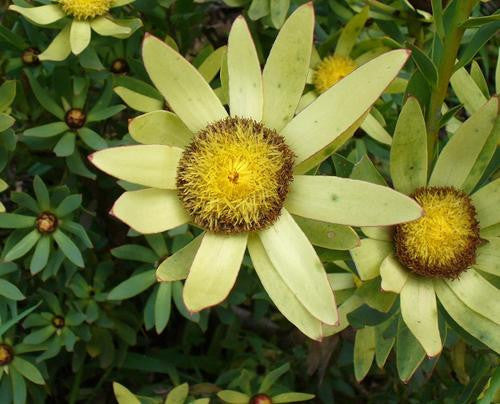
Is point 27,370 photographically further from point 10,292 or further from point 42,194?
point 42,194

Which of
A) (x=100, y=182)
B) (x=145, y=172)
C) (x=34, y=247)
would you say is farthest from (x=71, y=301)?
(x=145, y=172)

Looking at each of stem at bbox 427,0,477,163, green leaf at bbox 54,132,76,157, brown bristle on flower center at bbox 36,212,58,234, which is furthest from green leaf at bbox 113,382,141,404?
stem at bbox 427,0,477,163

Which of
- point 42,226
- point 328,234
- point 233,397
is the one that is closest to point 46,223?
point 42,226

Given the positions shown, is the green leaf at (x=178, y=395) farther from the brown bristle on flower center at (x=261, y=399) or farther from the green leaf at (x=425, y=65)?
the green leaf at (x=425, y=65)

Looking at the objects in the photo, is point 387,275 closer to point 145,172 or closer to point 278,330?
point 145,172

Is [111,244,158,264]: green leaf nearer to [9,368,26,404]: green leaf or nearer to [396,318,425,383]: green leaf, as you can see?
[9,368,26,404]: green leaf
